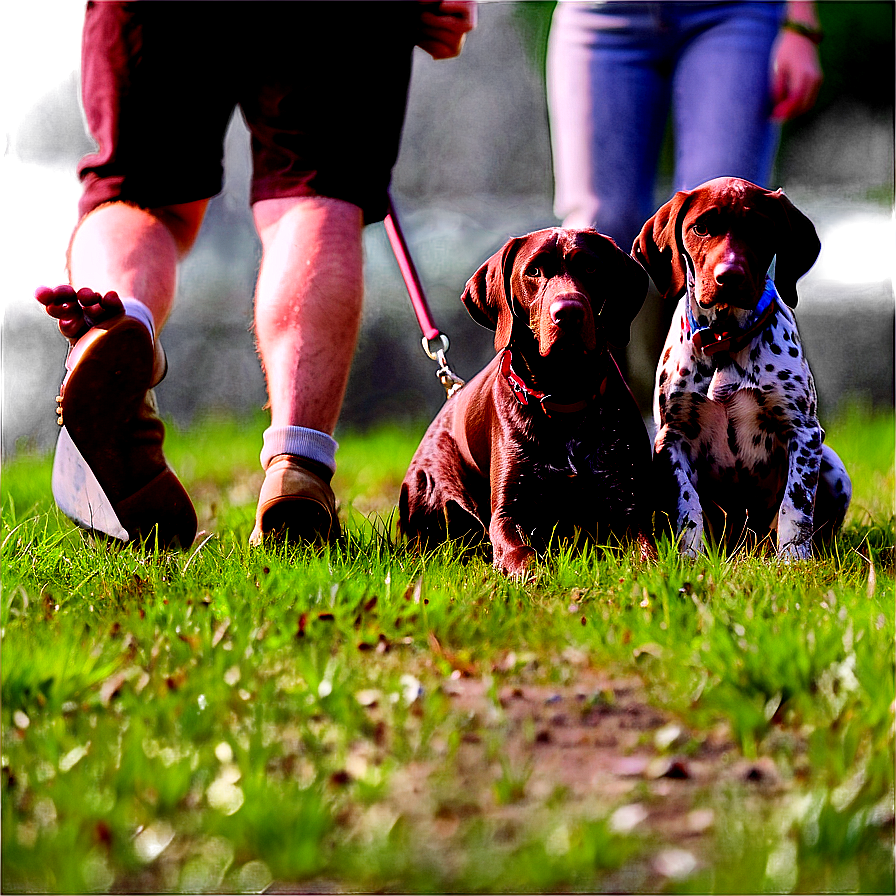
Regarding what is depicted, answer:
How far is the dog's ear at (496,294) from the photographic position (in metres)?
3.26

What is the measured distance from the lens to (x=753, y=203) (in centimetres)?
313

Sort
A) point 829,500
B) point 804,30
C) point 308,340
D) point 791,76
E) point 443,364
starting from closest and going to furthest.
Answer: point 308,340 → point 829,500 → point 443,364 → point 791,76 → point 804,30

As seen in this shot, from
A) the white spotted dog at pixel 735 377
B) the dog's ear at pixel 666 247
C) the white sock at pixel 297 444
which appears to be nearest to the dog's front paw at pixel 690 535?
the white spotted dog at pixel 735 377

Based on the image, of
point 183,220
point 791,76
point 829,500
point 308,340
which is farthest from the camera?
point 791,76

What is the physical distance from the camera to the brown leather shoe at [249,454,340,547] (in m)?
3.21

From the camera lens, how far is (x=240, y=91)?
11.5ft

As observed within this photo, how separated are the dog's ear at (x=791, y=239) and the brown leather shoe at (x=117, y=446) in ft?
6.67

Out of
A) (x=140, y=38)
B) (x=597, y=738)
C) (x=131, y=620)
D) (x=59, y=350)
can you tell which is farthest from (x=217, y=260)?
(x=597, y=738)

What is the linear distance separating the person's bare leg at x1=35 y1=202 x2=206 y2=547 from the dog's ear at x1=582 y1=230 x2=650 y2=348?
144 centimetres

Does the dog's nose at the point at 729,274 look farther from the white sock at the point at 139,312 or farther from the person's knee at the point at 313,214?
the white sock at the point at 139,312

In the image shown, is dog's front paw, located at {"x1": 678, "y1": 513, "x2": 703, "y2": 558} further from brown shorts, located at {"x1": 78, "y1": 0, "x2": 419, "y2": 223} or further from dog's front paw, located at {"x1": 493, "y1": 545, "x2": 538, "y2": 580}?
brown shorts, located at {"x1": 78, "y1": 0, "x2": 419, "y2": 223}

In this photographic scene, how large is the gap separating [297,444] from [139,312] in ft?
2.16

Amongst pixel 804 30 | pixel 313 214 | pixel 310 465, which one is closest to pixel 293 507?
pixel 310 465

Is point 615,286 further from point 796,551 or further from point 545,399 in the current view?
point 796,551
